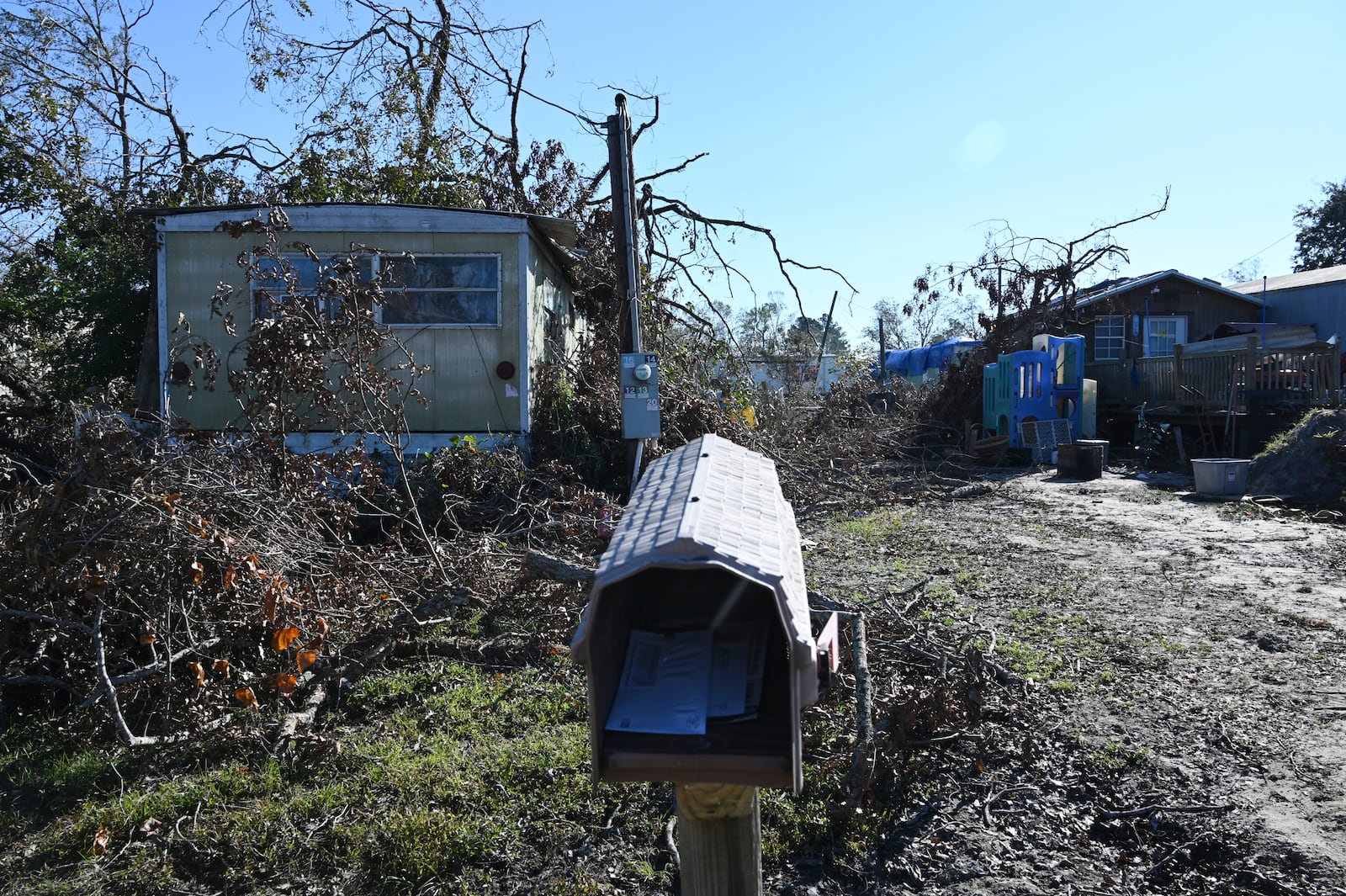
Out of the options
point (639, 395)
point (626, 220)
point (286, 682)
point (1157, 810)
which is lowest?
point (1157, 810)

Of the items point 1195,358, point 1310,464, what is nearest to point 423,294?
point 1310,464

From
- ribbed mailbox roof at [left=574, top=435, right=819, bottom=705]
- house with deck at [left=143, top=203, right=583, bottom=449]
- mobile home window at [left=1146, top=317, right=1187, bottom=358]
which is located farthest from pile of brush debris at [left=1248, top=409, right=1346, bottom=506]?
mobile home window at [left=1146, top=317, right=1187, bottom=358]

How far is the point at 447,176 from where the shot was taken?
49.8 ft

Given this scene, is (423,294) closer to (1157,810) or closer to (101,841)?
(101,841)

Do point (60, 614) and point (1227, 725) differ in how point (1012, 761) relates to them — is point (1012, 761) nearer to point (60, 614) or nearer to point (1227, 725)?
point (1227, 725)

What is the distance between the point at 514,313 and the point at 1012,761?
7.97 meters

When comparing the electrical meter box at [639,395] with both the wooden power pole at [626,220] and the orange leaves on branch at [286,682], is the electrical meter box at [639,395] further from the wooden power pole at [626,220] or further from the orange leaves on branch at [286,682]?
the orange leaves on branch at [286,682]

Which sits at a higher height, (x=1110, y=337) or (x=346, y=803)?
(x=1110, y=337)

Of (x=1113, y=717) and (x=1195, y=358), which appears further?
(x=1195, y=358)

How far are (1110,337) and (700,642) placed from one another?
2580 cm

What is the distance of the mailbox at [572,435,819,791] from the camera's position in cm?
162

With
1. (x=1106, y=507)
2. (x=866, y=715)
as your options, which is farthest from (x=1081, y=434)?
(x=866, y=715)

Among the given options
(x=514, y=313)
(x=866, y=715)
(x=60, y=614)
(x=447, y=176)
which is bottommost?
(x=866, y=715)

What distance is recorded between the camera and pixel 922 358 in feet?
102
